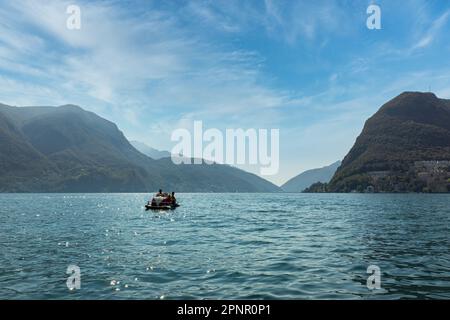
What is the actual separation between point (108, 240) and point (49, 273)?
16474mm

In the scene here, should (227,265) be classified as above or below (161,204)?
below

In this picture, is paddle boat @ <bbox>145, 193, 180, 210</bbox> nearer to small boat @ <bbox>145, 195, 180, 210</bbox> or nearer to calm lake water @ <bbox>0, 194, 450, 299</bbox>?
small boat @ <bbox>145, 195, 180, 210</bbox>

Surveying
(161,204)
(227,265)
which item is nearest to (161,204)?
(161,204)

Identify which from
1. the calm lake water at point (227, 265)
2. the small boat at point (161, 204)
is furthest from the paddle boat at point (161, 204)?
the calm lake water at point (227, 265)

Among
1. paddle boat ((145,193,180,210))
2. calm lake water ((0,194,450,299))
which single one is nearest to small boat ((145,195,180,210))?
paddle boat ((145,193,180,210))

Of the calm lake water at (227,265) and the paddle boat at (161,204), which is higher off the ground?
the paddle boat at (161,204)

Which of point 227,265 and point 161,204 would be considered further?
point 161,204

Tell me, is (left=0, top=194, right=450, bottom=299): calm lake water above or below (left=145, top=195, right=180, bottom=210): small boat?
below

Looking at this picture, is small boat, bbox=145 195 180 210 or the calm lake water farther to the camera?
small boat, bbox=145 195 180 210

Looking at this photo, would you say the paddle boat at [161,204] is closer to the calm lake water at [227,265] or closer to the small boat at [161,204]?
the small boat at [161,204]

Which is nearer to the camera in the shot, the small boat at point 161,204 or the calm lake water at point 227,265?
the calm lake water at point 227,265

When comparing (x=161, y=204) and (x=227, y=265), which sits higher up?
(x=161, y=204)

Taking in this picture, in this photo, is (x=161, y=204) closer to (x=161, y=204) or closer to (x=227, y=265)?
(x=161, y=204)
